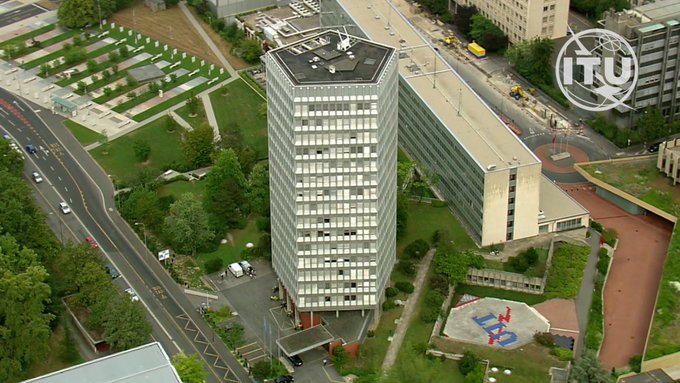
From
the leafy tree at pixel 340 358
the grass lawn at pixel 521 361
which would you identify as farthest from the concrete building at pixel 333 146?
the grass lawn at pixel 521 361

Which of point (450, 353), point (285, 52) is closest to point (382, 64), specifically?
point (285, 52)

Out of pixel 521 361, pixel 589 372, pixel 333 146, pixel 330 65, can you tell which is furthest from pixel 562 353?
pixel 330 65

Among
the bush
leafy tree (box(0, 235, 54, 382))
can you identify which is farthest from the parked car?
the bush

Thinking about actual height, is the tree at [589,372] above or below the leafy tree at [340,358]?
above

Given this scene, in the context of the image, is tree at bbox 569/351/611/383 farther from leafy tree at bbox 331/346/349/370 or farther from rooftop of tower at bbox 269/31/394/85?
rooftop of tower at bbox 269/31/394/85

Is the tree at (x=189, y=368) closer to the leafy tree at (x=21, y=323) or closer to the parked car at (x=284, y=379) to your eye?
the parked car at (x=284, y=379)

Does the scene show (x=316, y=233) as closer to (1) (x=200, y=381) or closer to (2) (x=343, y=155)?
(2) (x=343, y=155)

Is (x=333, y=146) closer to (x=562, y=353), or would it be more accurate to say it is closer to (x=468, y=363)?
(x=468, y=363)

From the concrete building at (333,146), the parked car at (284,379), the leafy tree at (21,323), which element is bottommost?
the parked car at (284,379)
